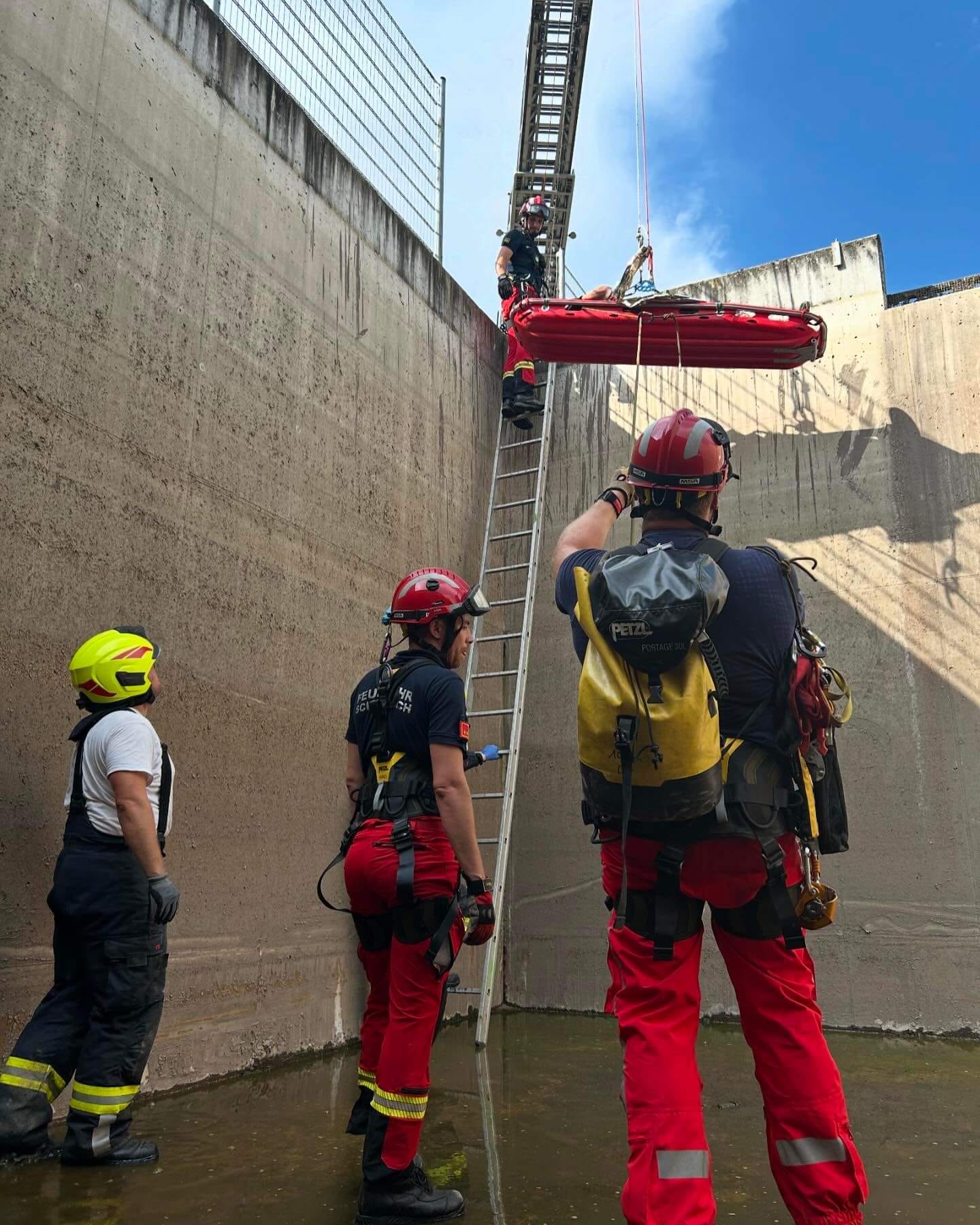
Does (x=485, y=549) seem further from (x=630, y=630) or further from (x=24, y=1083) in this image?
(x=630, y=630)

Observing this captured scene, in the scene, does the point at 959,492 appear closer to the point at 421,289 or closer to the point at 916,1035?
the point at 916,1035

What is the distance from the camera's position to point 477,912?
93.4 inches

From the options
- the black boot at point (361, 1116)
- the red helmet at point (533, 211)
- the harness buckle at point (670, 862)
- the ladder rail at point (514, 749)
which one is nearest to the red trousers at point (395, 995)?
the black boot at point (361, 1116)

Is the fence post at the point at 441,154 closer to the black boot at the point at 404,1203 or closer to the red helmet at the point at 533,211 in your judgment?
the red helmet at the point at 533,211

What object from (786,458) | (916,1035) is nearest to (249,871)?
(916,1035)

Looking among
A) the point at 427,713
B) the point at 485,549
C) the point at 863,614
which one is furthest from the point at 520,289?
the point at 427,713

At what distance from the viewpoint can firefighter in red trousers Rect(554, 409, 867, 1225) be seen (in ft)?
5.18

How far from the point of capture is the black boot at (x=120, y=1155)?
8.04 feet

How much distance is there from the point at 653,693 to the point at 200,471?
255 cm

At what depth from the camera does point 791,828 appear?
190cm

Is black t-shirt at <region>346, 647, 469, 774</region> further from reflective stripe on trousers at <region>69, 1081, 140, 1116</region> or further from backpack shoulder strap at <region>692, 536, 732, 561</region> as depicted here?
reflective stripe on trousers at <region>69, 1081, 140, 1116</region>

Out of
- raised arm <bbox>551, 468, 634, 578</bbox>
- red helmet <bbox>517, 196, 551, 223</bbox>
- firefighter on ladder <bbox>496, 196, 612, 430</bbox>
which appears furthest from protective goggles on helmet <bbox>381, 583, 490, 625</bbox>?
red helmet <bbox>517, 196, 551, 223</bbox>

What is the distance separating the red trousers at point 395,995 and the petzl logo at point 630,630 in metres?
0.97

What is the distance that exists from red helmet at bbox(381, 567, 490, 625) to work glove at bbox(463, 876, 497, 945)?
0.71 metres
